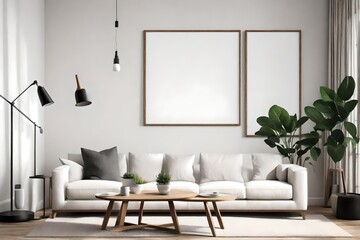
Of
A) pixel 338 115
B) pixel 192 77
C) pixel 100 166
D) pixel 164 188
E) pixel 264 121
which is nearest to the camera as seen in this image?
pixel 164 188

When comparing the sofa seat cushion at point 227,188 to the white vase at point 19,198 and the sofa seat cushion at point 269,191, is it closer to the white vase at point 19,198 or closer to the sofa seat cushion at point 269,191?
the sofa seat cushion at point 269,191

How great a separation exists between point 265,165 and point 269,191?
0.71 metres

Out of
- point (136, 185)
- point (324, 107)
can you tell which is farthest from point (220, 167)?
point (136, 185)

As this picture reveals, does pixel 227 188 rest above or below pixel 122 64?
below

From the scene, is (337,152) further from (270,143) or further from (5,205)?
(5,205)

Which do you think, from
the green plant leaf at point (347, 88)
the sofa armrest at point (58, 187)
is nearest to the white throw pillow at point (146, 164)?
the sofa armrest at point (58, 187)

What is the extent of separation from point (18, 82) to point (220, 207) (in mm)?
2784

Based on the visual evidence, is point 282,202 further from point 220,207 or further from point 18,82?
point 18,82

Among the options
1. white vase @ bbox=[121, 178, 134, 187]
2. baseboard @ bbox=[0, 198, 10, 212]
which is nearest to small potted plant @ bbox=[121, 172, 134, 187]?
white vase @ bbox=[121, 178, 134, 187]

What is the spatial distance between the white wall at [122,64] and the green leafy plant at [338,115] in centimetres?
111

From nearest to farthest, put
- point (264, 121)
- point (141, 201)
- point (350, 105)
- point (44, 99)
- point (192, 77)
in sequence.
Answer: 1. point (141, 201)
2. point (44, 99)
3. point (350, 105)
4. point (264, 121)
5. point (192, 77)

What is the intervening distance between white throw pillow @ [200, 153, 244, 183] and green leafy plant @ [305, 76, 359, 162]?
3.76 ft

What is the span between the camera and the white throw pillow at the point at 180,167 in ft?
25.2

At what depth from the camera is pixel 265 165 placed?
7.71 meters
